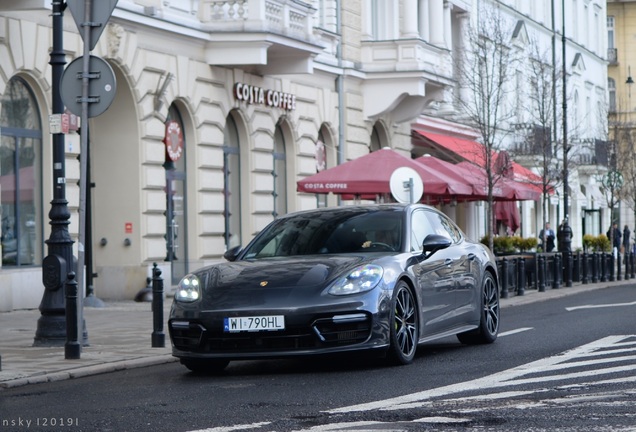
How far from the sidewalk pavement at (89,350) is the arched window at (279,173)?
9.94 metres

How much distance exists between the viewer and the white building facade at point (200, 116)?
74.7ft

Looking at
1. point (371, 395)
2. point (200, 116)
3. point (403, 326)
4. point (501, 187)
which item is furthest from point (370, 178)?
point (371, 395)

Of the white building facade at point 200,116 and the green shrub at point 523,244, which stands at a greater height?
the white building facade at point 200,116

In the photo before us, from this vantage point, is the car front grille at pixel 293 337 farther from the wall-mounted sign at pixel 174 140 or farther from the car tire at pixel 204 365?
the wall-mounted sign at pixel 174 140

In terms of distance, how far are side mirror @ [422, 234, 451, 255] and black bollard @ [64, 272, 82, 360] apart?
A: 324 centimetres

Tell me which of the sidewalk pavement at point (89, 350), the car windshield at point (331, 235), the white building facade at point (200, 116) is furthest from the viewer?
the white building facade at point (200, 116)

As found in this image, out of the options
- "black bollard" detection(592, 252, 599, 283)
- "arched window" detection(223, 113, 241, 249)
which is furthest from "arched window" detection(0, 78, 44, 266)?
"black bollard" detection(592, 252, 599, 283)

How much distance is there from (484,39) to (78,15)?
81.3ft

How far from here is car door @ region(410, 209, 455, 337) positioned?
12.7 m

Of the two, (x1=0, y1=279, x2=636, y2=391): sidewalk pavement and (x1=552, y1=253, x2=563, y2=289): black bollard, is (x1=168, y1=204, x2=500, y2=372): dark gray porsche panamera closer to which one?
(x1=0, y1=279, x2=636, y2=391): sidewalk pavement

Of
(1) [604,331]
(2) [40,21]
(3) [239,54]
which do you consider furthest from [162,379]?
(3) [239,54]

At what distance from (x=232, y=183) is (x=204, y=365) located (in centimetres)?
1854

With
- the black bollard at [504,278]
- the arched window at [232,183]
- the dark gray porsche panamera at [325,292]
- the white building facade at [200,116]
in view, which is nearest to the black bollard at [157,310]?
the dark gray porsche panamera at [325,292]

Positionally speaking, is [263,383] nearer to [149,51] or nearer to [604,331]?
[604,331]
